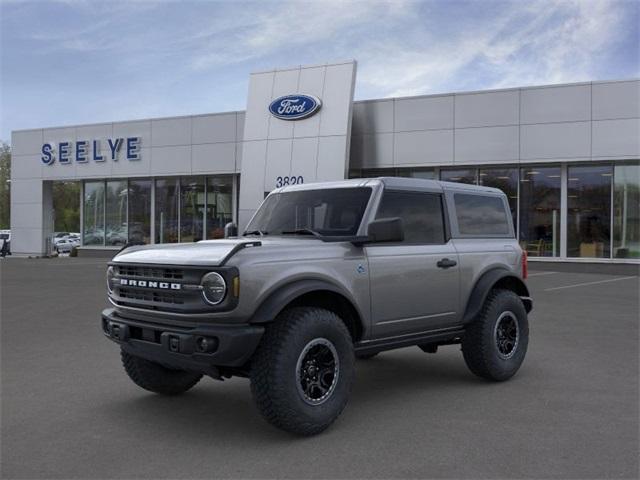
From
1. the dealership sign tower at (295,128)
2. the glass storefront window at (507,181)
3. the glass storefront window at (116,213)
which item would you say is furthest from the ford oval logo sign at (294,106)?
the glass storefront window at (116,213)

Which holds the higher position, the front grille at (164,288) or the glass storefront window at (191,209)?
the glass storefront window at (191,209)

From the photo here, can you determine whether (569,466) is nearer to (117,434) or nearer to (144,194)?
(117,434)

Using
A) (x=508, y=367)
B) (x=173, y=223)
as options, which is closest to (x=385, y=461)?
(x=508, y=367)

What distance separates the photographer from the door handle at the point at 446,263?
5863mm

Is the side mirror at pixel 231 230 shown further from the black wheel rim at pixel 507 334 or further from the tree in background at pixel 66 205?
the tree in background at pixel 66 205

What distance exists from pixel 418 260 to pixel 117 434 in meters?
2.87

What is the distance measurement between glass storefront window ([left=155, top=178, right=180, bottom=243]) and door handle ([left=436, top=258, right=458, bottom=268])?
2371 cm

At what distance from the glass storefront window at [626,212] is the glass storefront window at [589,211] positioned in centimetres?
22

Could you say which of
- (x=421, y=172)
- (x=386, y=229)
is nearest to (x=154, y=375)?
(x=386, y=229)

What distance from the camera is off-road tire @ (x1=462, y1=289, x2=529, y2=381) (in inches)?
242

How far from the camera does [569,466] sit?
4109mm

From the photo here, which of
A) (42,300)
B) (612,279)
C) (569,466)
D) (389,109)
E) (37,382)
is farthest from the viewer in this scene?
(389,109)

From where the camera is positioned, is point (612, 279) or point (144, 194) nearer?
point (612, 279)

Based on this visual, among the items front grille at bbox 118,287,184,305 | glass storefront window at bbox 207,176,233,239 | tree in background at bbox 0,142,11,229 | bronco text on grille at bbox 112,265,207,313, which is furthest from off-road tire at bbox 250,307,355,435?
tree in background at bbox 0,142,11,229
